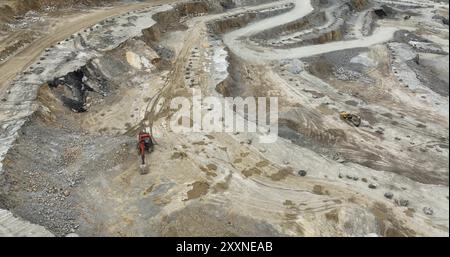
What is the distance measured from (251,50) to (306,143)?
565 inches

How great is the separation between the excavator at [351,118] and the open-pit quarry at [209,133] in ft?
1.93

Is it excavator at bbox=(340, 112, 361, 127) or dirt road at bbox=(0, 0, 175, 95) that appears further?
Answer: dirt road at bbox=(0, 0, 175, 95)

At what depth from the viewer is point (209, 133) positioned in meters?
22.5

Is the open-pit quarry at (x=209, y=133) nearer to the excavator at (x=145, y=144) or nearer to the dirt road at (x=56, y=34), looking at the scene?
the dirt road at (x=56, y=34)

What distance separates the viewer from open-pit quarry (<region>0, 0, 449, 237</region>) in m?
16.5

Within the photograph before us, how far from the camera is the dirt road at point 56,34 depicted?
25625 mm

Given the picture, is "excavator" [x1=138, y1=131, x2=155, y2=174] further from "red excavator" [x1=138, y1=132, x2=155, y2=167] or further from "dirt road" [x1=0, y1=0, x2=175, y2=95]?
"dirt road" [x1=0, y1=0, x2=175, y2=95]

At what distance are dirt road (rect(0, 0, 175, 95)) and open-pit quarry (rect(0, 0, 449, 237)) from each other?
0.18 metres

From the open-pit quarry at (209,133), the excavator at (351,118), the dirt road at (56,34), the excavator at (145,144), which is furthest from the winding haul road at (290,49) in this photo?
the excavator at (145,144)

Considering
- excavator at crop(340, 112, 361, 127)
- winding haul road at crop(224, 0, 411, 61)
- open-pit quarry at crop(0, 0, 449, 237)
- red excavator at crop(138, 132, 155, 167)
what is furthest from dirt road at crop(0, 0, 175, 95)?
excavator at crop(340, 112, 361, 127)

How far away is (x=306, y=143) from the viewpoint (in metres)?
23.1

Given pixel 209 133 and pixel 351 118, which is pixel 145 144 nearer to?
pixel 209 133

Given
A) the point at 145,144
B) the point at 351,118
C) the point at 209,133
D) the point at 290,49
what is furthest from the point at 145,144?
the point at 290,49

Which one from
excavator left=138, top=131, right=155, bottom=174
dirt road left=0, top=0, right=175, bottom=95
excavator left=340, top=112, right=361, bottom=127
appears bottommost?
excavator left=340, top=112, right=361, bottom=127
